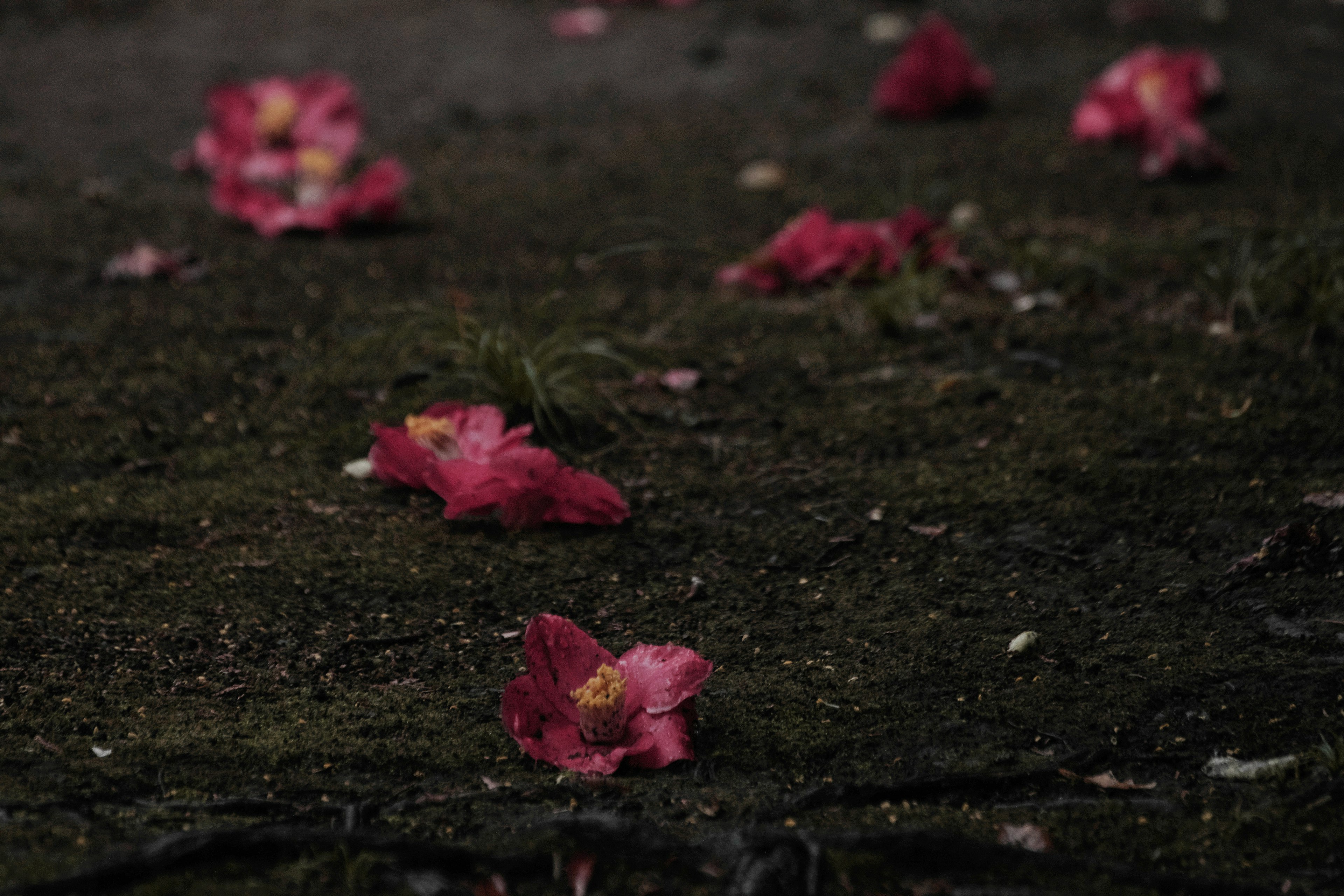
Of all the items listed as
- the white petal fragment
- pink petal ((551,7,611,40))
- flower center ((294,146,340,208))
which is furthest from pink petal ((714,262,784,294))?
pink petal ((551,7,611,40))

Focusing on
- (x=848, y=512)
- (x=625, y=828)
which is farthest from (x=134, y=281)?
(x=625, y=828)

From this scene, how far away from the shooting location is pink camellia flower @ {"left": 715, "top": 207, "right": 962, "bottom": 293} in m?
2.90

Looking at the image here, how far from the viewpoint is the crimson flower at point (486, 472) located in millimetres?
1830

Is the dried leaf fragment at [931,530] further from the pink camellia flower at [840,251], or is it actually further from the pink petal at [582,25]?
the pink petal at [582,25]

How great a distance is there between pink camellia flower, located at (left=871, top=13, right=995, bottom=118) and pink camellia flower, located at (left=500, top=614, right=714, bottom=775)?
3.62 metres

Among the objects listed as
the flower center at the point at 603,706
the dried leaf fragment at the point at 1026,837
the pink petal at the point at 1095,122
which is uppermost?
the pink petal at the point at 1095,122

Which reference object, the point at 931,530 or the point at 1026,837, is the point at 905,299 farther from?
the point at 1026,837

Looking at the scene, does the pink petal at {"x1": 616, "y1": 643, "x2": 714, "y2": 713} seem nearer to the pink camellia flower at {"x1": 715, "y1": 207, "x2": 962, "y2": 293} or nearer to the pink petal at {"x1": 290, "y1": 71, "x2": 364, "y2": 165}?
the pink camellia flower at {"x1": 715, "y1": 207, "x2": 962, "y2": 293}

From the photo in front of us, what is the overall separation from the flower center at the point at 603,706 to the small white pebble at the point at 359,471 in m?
0.87

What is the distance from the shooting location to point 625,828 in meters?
1.08

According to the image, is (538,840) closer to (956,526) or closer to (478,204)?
(956,526)

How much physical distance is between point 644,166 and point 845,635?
2.88m

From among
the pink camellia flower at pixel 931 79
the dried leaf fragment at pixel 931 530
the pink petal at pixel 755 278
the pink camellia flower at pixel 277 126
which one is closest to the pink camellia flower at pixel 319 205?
the pink camellia flower at pixel 277 126

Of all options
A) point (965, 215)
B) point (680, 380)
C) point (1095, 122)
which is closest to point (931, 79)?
point (1095, 122)
